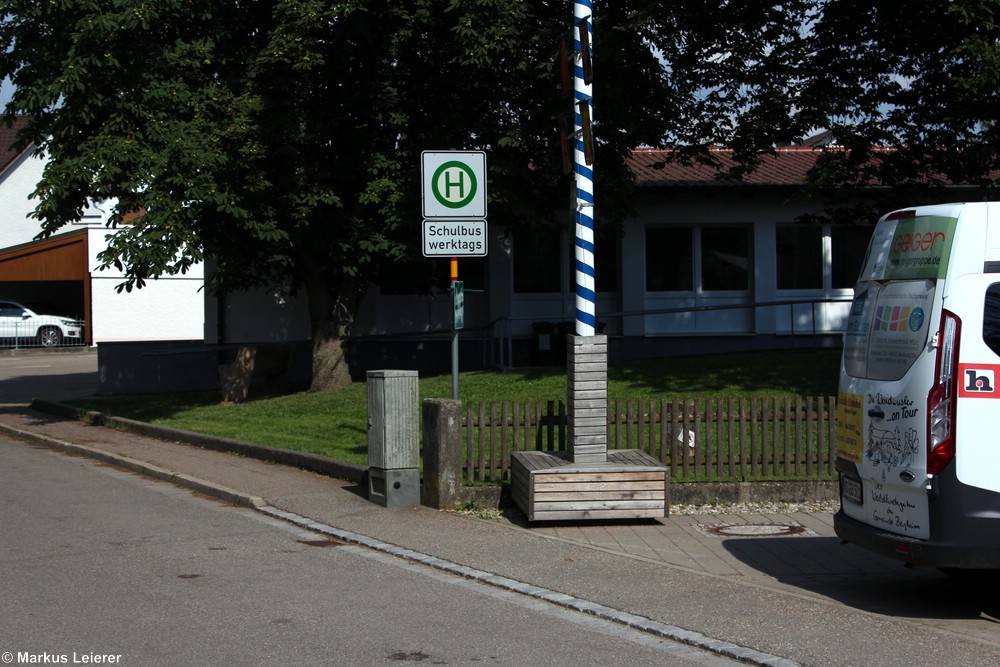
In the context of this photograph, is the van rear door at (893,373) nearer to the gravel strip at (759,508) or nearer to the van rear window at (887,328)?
the van rear window at (887,328)

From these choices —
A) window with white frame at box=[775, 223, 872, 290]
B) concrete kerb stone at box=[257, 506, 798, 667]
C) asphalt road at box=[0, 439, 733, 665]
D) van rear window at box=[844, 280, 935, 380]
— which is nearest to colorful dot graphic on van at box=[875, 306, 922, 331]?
van rear window at box=[844, 280, 935, 380]

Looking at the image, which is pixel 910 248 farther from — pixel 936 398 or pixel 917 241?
pixel 936 398

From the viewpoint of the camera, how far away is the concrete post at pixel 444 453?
34.8 ft

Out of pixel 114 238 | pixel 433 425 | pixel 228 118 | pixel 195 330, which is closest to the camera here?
pixel 433 425

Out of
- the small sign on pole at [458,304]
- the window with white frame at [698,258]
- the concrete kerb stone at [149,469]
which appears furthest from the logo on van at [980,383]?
the window with white frame at [698,258]

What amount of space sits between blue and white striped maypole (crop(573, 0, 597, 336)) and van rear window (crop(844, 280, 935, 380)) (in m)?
3.31

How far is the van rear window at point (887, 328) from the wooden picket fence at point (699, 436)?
11.3ft

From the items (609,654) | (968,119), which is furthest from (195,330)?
(609,654)

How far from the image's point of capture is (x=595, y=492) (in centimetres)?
981

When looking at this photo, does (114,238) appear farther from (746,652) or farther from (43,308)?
(43,308)

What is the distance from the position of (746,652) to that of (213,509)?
6.51 meters

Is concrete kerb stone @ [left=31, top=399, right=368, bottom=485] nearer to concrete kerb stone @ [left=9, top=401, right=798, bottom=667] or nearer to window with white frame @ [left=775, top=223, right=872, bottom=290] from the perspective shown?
concrete kerb stone @ [left=9, top=401, right=798, bottom=667]

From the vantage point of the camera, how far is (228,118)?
17312 millimetres

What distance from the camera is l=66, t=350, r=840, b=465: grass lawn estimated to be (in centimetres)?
1580
